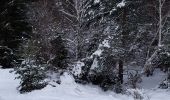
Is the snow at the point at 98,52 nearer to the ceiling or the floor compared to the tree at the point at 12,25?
nearer to the floor

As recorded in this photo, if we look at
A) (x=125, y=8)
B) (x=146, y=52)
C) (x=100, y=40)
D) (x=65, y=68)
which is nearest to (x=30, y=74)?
(x=65, y=68)

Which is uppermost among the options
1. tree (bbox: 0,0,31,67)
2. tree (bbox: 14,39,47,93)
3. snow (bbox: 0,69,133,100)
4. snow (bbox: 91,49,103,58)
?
tree (bbox: 0,0,31,67)

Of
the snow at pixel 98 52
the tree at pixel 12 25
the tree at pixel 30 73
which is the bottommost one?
the tree at pixel 30 73

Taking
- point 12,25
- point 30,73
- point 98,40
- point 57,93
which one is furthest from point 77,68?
point 12,25

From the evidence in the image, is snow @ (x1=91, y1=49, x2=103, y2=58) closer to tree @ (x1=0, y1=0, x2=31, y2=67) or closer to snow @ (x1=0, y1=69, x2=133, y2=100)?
snow @ (x1=0, y1=69, x2=133, y2=100)

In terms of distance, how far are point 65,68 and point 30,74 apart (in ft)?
14.0

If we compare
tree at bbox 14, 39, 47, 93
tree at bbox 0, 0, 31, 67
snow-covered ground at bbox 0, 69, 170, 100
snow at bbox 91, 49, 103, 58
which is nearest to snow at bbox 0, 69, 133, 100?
snow-covered ground at bbox 0, 69, 170, 100

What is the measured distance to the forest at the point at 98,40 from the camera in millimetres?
19141

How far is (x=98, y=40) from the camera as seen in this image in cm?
2009

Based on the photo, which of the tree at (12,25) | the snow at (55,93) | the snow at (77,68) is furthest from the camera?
the tree at (12,25)

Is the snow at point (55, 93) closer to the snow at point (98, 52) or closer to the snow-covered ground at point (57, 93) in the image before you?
the snow-covered ground at point (57, 93)

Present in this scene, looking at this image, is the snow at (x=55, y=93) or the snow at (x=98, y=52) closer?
the snow at (x=55, y=93)

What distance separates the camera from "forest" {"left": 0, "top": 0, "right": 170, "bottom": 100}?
1914 centimetres

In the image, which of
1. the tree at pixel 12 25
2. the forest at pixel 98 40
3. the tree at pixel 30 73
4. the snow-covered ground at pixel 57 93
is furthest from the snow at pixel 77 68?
the tree at pixel 12 25
